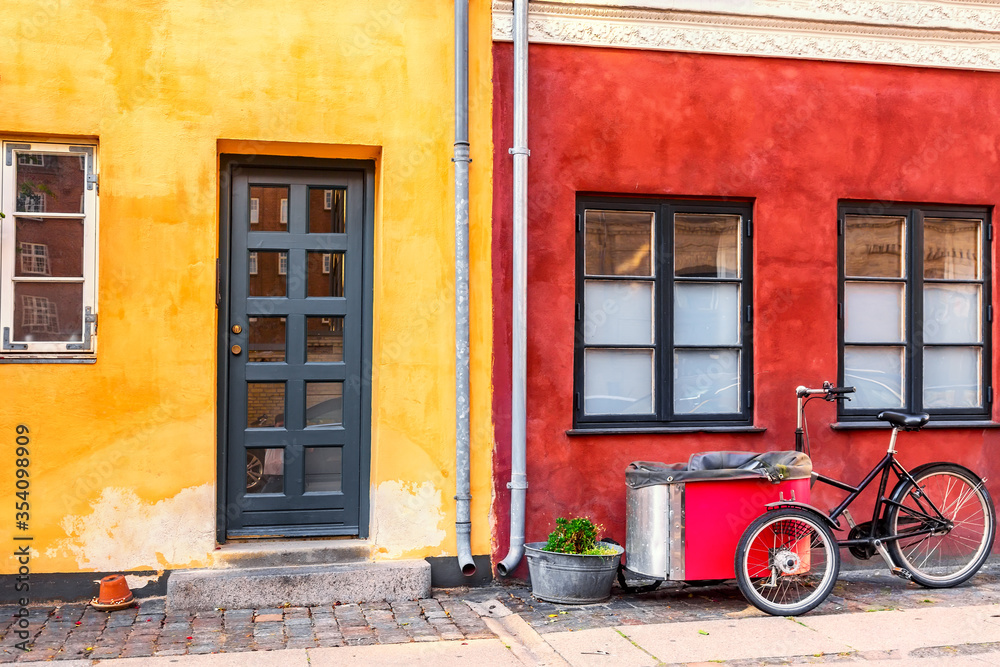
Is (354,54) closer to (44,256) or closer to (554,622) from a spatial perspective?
(44,256)

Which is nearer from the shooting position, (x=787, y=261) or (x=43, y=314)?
(x=43, y=314)

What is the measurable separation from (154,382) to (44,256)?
3.47 ft

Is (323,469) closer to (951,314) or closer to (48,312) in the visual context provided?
(48,312)

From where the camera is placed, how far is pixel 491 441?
6562 millimetres

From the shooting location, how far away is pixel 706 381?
705 centimetres

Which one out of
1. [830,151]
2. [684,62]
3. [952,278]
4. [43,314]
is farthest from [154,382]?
[952,278]

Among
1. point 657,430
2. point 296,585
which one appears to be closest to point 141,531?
point 296,585

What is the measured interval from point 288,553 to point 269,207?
7.54ft

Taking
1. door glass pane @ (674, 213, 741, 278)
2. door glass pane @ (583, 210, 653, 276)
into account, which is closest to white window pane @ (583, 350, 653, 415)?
door glass pane @ (583, 210, 653, 276)

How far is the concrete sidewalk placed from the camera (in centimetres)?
491

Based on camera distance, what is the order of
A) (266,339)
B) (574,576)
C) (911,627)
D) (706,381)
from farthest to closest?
(706,381) < (266,339) < (574,576) < (911,627)

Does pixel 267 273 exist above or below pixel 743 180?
below

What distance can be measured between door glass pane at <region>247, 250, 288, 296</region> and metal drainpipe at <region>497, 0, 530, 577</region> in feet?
5.14

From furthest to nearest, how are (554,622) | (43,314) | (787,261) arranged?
1. (787,261)
2. (43,314)
3. (554,622)
